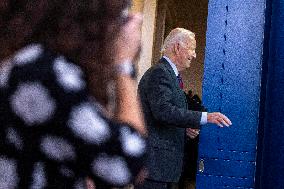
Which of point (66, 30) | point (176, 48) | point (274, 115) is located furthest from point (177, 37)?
point (66, 30)

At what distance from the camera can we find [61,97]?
2.18 ft

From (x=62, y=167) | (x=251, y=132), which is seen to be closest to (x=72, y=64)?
(x=62, y=167)

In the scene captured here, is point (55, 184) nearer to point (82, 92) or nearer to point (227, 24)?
point (82, 92)

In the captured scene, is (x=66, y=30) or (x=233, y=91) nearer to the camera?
(x=66, y=30)

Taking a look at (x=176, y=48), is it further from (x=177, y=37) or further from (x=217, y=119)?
(x=217, y=119)

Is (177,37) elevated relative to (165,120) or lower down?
elevated

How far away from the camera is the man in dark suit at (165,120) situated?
237cm

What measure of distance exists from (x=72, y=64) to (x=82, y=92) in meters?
0.05

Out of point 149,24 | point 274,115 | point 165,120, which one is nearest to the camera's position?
point 165,120

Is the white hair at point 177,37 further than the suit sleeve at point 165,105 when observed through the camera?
Yes

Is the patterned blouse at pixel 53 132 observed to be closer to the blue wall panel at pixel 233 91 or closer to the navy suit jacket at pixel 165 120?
the navy suit jacket at pixel 165 120

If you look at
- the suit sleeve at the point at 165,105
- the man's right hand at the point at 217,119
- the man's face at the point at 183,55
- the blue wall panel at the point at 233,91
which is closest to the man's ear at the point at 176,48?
the man's face at the point at 183,55

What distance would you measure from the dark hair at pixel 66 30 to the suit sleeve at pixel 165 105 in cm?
167

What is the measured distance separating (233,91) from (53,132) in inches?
111
